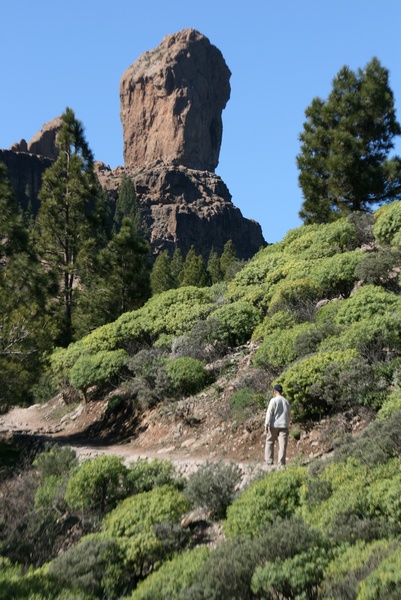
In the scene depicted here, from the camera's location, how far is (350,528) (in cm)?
499

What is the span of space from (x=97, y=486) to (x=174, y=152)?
117719 mm

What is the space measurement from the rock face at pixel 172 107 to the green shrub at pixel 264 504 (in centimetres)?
11565

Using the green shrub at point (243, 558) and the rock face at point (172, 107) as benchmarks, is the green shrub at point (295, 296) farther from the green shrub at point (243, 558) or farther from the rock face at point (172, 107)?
the rock face at point (172, 107)

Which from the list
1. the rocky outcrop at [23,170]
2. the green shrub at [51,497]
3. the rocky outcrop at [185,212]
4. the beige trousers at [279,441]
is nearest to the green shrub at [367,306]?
the beige trousers at [279,441]

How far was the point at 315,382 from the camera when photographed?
9094mm

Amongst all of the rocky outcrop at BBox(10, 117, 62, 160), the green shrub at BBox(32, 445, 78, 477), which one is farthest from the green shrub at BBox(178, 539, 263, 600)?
the rocky outcrop at BBox(10, 117, 62, 160)

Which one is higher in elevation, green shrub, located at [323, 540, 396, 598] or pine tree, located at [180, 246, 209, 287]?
pine tree, located at [180, 246, 209, 287]

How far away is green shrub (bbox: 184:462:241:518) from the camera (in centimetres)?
690

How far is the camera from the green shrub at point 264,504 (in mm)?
5777

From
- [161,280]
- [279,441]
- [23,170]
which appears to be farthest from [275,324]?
[23,170]

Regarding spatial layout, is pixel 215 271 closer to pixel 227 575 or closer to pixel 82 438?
pixel 82 438

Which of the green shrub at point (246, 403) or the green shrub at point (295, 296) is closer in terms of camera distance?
the green shrub at point (246, 403)

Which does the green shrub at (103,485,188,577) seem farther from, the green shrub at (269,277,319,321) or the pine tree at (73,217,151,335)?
the pine tree at (73,217,151,335)

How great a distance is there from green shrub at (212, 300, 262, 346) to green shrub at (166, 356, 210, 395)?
1669mm
